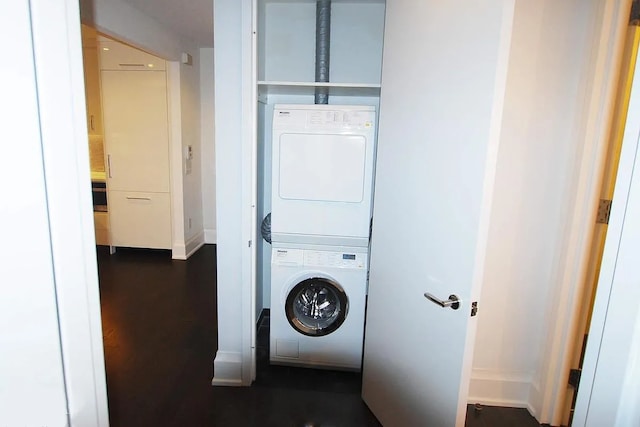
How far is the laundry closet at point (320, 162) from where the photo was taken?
2.26 metres

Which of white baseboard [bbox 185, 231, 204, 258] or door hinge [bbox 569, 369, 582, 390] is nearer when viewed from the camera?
door hinge [bbox 569, 369, 582, 390]

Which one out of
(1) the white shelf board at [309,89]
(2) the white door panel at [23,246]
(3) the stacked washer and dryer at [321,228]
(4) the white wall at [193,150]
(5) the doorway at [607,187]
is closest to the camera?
(2) the white door panel at [23,246]

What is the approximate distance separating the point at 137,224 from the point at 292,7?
333cm

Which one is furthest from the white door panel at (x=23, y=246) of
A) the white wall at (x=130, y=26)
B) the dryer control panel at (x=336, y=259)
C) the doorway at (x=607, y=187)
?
the white wall at (x=130, y=26)

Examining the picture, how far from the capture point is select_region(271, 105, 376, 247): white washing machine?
2.24 metres

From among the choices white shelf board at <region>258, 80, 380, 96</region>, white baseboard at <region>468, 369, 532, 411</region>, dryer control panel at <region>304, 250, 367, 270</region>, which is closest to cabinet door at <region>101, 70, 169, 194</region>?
white shelf board at <region>258, 80, 380, 96</region>

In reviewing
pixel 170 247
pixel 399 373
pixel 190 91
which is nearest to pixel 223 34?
pixel 399 373

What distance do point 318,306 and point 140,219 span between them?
122 inches

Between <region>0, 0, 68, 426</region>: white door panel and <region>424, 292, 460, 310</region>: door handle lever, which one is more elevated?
<region>0, 0, 68, 426</region>: white door panel

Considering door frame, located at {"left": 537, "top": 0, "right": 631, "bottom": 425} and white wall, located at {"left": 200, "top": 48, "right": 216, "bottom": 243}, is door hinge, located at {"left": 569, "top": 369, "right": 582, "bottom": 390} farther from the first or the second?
white wall, located at {"left": 200, "top": 48, "right": 216, "bottom": 243}

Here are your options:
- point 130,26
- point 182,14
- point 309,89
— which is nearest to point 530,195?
point 309,89

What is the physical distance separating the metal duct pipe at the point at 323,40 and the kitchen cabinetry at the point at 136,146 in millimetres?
2570

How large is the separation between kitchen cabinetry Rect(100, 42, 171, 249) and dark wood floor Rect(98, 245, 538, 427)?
1.31 meters

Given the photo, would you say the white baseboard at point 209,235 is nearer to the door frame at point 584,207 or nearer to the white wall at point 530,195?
the white wall at point 530,195
